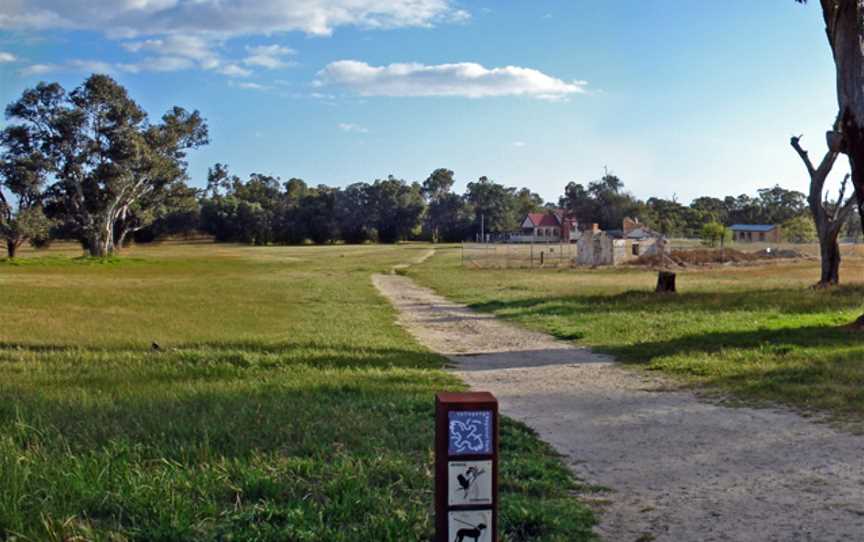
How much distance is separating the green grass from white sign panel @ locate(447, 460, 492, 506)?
6.78m

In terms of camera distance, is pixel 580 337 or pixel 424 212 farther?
pixel 424 212

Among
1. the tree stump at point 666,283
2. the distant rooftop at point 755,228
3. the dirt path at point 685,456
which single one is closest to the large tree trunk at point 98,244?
the tree stump at point 666,283

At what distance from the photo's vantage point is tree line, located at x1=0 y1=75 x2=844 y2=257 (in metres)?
68.6

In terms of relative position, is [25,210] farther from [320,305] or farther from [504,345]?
[504,345]

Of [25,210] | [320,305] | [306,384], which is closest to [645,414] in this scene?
[306,384]

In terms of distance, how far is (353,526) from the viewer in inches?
198

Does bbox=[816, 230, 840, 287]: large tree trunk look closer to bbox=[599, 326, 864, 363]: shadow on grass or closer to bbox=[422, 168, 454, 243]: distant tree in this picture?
bbox=[599, 326, 864, 363]: shadow on grass

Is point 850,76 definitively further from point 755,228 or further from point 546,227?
point 546,227

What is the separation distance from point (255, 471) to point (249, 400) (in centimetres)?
341

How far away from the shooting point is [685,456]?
304 inches

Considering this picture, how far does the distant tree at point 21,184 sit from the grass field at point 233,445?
2136 inches

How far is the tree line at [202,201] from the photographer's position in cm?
6862

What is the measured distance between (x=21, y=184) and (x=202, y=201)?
5611 cm

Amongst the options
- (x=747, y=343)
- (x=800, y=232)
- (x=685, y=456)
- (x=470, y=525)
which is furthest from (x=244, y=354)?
(x=800, y=232)
